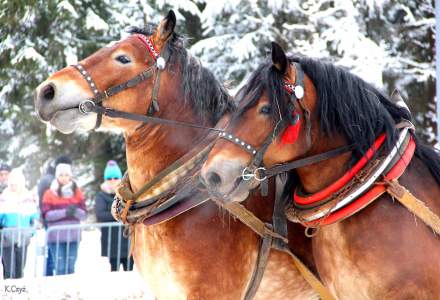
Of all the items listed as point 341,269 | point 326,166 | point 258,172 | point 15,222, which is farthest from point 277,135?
point 15,222

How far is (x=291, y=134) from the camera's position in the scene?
3170mm

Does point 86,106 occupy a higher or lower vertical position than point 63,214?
higher

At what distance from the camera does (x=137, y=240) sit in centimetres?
404

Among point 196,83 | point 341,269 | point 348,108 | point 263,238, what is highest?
point 348,108

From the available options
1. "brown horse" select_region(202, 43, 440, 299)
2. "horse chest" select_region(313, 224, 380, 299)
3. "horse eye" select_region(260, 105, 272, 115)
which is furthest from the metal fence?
"horse eye" select_region(260, 105, 272, 115)

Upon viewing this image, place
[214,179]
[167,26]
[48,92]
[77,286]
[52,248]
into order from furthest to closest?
[52,248]
[77,286]
[167,26]
[48,92]
[214,179]

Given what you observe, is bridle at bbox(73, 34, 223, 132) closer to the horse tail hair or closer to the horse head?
the horse head

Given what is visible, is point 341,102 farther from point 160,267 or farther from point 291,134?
point 160,267

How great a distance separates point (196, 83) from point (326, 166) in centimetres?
110

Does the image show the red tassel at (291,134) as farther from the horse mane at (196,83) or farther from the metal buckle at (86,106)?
the metal buckle at (86,106)

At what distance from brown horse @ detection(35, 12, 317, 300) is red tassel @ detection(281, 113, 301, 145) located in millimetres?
781

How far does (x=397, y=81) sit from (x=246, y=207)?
883 centimetres

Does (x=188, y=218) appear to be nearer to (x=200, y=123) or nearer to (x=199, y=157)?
(x=199, y=157)

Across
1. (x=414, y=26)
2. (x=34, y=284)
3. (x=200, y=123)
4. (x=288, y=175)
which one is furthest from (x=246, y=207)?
(x=414, y=26)
